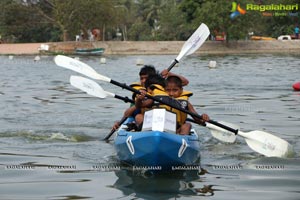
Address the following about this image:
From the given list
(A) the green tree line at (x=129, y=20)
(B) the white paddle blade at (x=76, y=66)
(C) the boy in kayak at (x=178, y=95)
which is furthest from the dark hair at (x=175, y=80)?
(A) the green tree line at (x=129, y=20)

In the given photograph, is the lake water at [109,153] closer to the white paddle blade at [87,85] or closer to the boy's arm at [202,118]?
the boy's arm at [202,118]

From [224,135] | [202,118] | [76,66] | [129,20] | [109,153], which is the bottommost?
[109,153]

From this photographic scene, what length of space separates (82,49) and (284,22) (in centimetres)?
1984

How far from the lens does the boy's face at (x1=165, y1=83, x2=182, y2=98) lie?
738 cm

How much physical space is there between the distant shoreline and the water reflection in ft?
134

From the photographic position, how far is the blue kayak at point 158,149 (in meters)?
6.27

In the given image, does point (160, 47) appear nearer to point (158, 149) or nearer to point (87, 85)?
point (87, 85)

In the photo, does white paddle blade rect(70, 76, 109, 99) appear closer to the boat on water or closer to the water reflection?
the water reflection

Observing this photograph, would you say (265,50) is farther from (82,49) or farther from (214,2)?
(82,49)

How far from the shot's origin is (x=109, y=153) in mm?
8258

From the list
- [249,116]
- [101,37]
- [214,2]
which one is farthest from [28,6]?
[249,116]

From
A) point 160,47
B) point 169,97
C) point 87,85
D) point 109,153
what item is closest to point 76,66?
point 87,85

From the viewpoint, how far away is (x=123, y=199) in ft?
18.8

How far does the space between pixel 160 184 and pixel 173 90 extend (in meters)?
1.47
